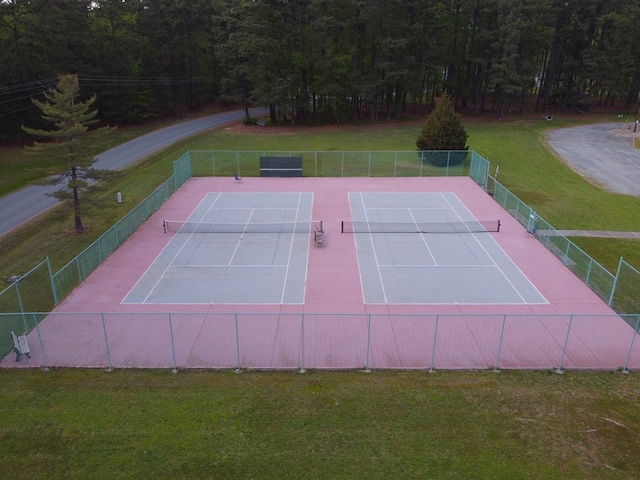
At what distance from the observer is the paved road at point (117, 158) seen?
30.7m

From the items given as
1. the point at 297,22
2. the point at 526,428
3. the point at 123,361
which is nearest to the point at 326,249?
the point at 123,361

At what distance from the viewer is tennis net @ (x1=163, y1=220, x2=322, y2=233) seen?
27688 mm

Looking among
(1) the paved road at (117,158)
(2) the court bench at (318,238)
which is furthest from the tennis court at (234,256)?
(1) the paved road at (117,158)

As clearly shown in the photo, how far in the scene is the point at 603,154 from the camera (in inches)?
1809

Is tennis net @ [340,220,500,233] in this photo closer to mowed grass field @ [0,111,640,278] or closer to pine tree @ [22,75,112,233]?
mowed grass field @ [0,111,640,278]

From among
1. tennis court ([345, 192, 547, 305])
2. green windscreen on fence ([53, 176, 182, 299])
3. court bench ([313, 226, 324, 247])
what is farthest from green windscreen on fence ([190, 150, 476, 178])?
court bench ([313, 226, 324, 247])

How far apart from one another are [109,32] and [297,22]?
2140 cm

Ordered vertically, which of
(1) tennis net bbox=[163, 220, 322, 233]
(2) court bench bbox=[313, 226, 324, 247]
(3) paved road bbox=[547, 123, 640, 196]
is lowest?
→ (1) tennis net bbox=[163, 220, 322, 233]

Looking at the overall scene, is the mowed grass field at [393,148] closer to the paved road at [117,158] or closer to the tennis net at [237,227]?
the paved road at [117,158]

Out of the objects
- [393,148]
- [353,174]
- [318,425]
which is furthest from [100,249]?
[393,148]

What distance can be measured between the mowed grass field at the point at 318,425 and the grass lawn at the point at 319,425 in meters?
0.03

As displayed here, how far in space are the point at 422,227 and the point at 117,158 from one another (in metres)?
29.7

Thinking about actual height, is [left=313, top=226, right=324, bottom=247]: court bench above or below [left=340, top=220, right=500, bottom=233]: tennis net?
above

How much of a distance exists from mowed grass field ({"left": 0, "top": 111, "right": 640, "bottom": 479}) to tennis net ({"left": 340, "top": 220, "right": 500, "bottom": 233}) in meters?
12.7
